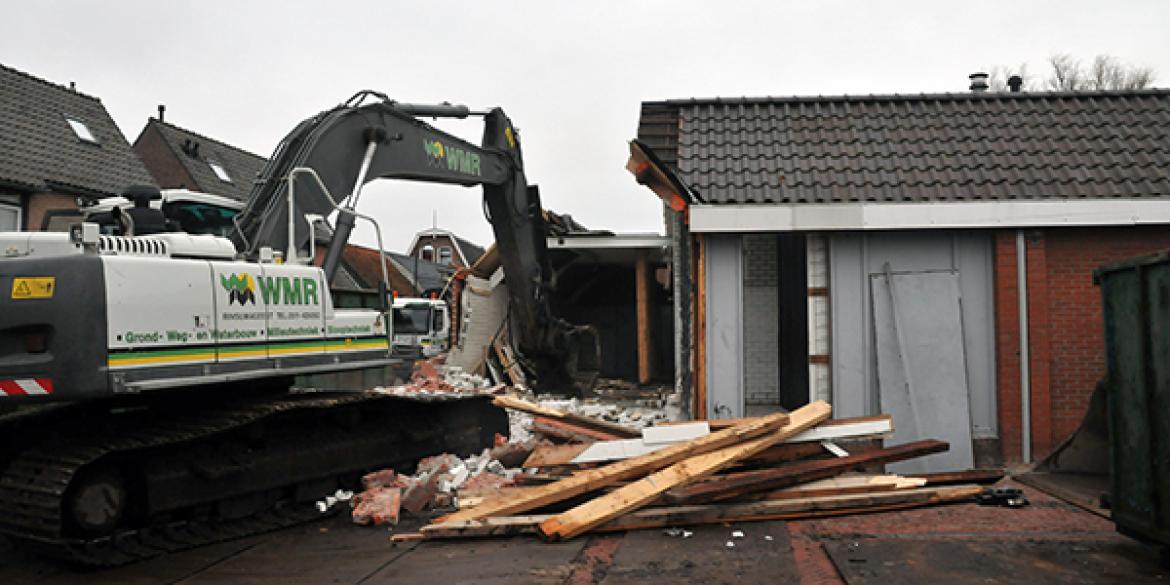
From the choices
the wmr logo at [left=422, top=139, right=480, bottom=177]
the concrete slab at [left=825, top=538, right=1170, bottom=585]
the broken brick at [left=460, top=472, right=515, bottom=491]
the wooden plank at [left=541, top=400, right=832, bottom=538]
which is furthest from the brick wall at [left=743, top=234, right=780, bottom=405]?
the concrete slab at [left=825, top=538, right=1170, bottom=585]

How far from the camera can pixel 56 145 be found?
782 inches

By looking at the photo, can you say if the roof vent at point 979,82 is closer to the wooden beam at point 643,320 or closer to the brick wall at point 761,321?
the brick wall at point 761,321

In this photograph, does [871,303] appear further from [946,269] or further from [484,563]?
[484,563]

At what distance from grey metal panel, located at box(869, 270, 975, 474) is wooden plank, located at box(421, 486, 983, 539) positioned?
6.87 feet

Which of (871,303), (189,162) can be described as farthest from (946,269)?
(189,162)

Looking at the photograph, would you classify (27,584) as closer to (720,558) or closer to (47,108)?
(720,558)

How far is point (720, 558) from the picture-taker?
20.5ft

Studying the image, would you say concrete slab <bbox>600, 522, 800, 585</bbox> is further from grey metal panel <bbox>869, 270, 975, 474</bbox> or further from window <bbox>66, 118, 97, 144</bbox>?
window <bbox>66, 118, 97, 144</bbox>

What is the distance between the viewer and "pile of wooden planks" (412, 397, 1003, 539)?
6.95 meters

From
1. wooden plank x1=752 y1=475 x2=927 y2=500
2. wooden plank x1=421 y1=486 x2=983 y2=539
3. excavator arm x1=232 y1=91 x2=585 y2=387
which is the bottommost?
wooden plank x1=421 y1=486 x2=983 y2=539

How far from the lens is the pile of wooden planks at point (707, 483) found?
22.8 feet

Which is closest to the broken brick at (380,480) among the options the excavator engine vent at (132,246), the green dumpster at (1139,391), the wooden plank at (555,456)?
the wooden plank at (555,456)

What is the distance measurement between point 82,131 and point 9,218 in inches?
198

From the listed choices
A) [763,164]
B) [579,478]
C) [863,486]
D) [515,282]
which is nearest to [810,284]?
[763,164]
